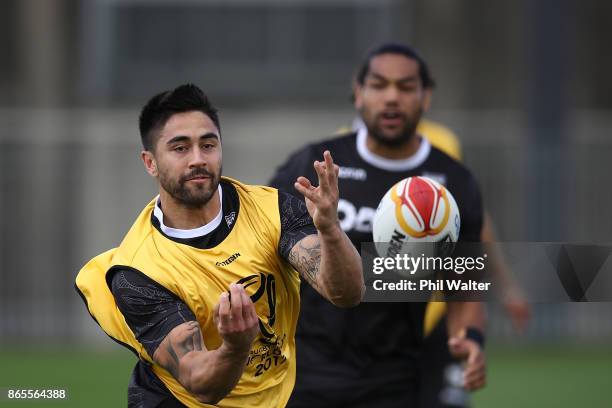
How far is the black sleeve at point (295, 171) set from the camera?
669 centimetres

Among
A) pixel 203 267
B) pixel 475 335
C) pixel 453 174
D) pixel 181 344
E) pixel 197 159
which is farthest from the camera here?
pixel 453 174

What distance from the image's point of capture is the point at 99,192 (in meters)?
14.8

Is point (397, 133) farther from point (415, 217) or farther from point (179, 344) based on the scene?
point (179, 344)

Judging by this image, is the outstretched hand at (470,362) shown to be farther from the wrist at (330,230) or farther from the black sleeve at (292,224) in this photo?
the wrist at (330,230)

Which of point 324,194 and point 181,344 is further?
point 181,344

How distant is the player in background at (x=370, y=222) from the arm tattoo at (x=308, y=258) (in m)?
1.55

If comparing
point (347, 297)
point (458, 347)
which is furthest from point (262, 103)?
point (347, 297)

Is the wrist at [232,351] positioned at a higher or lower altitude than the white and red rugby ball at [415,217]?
lower

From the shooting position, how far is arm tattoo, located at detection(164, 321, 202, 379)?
485 cm

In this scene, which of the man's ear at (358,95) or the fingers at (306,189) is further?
the man's ear at (358,95)

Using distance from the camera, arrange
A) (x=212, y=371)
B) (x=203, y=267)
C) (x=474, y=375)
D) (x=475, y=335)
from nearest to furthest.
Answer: (x=212, y=371) < (x=203, y=267) < (x=474, y=375) < (x=475, y=335)

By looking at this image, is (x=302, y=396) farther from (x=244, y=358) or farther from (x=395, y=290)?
(x=244, y=358)

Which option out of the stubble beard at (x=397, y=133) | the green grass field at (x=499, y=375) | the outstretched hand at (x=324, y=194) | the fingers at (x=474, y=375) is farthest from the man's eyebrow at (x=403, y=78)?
the green grass field at (x=499, y=375)

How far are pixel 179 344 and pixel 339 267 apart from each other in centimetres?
67
